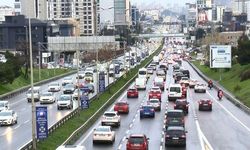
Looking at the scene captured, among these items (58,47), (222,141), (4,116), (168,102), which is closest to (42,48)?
(58,47)

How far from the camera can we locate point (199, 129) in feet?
152

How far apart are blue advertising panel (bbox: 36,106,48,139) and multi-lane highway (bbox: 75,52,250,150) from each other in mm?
3480

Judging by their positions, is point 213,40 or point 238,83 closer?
point 238,83

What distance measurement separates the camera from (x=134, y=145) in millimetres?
33781

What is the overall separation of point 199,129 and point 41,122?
50.5 ft

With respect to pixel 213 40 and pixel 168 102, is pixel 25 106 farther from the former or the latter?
pixel 213 40

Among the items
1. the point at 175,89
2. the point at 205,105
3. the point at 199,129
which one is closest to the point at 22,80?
the point at 175,89

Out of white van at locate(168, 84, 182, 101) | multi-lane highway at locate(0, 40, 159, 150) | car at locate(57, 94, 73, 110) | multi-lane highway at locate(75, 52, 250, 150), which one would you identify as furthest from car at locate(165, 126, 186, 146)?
white van at locate(168, 84, 182, 101)

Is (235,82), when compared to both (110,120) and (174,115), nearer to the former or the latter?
(110,120)

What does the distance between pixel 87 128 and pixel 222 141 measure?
1032 cm

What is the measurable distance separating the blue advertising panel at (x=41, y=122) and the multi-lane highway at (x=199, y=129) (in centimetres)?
348

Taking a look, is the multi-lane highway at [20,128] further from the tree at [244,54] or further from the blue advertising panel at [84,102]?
the tree at [244,54]

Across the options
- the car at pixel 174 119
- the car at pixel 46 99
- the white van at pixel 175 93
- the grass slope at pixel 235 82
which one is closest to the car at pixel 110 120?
the car at pixel 174 119

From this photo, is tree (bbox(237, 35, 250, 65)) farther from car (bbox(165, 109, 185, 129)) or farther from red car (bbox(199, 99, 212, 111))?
car (bbox(165, 109, 185, 129))
